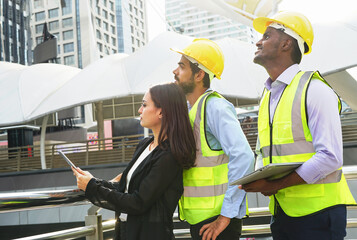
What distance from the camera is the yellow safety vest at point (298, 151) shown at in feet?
6.21

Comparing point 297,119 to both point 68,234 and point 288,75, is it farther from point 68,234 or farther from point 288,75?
point 68,234

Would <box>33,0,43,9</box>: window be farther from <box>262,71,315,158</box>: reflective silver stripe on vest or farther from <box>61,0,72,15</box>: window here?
<box>262,71,315,158</box>: reflective silver stripe on vest

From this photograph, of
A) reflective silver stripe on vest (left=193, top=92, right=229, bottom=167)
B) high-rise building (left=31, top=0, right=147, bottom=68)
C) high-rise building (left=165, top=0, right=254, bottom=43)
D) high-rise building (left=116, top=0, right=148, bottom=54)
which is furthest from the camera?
high-rise building (left=165, top=0, right=254, bottom=43)

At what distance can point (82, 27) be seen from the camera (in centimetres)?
6475

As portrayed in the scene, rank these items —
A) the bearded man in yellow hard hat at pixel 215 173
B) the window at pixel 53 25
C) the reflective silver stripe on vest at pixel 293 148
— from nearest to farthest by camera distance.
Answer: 1. the reflective silver stripe on vest at pixel 293 148
2. the bearded man in yellow hard hat at pixel 215 173
3. the window at pixel 53 25

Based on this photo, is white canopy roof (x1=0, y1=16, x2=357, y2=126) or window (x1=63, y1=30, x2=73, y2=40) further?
window (x1=63, y1=30, x2=73, y2=40)

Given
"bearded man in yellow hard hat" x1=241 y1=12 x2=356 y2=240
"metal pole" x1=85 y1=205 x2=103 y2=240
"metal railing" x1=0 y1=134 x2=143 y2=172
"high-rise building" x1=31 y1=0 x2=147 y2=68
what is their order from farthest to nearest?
"high-rise building" x1=31 y1=0 x2=147 y2=68
"metal railing" x1=0 y1=134 x2=143 y2=172
"metal pole" x1=85 y1=205 x2=103 y2=240
"bearded man in yellow hard hat" x1=241 y1=12 x2=356 y2=240

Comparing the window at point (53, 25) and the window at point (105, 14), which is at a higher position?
the window at point (105, 14)

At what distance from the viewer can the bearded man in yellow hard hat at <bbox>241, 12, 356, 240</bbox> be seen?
6.02 ft

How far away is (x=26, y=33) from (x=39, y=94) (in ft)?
170

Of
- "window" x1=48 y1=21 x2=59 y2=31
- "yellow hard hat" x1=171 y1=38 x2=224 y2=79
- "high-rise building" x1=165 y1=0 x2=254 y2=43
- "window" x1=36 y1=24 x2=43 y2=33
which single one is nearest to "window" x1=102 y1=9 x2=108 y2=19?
"window" x1=48 y1=21 x2=59 y2=31

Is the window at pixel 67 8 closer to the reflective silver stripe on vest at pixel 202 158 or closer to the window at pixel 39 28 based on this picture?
the window at pixel 39 28

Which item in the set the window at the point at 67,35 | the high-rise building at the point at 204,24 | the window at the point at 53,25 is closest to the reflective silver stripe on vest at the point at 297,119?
the window at the point at 67,35

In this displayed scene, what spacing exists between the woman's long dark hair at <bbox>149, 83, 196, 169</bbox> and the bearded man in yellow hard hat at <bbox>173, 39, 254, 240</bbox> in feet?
0.39
